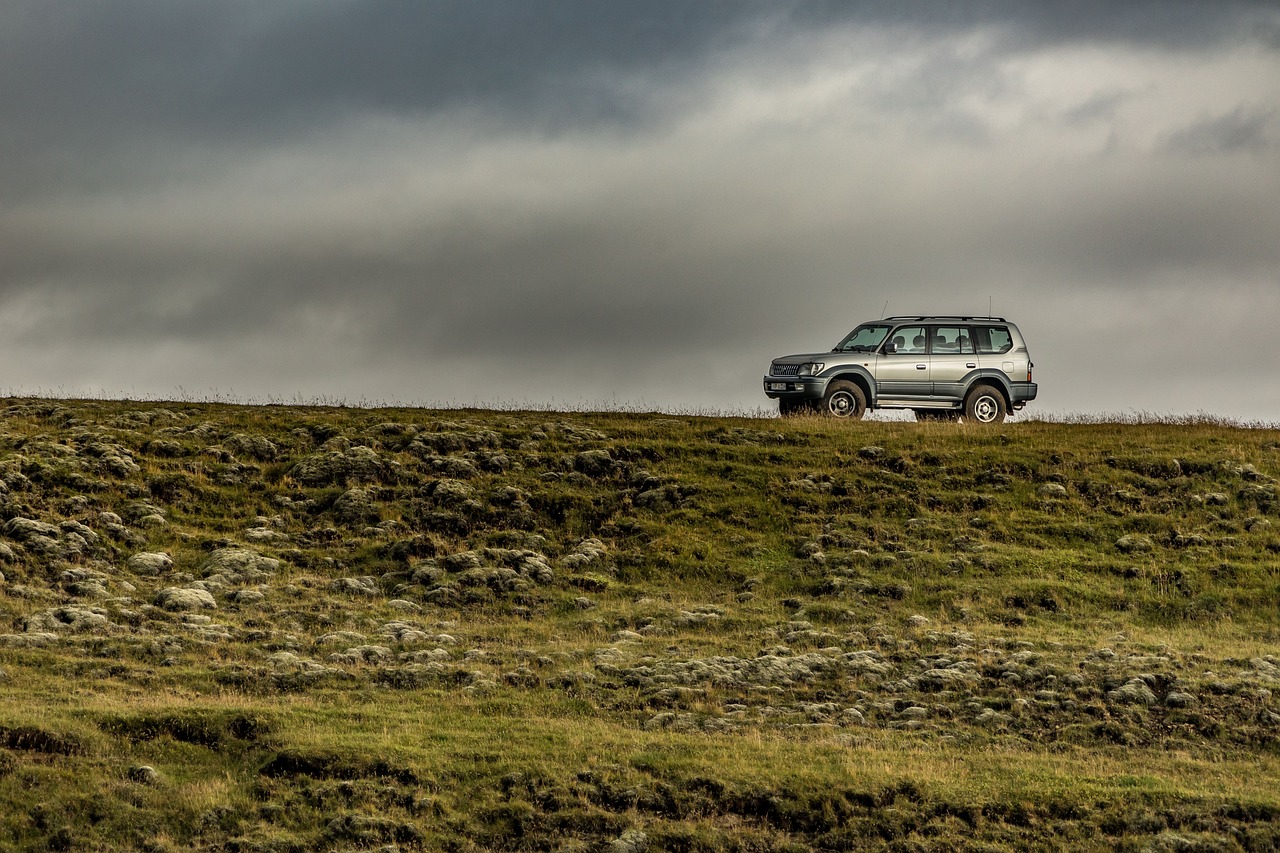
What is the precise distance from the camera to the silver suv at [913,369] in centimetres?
3616

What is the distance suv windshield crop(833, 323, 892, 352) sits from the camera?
36.2m

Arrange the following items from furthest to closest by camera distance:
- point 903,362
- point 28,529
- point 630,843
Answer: point 903,362 → point 28,529 → point 630,843

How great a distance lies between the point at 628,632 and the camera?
2458 centimetres

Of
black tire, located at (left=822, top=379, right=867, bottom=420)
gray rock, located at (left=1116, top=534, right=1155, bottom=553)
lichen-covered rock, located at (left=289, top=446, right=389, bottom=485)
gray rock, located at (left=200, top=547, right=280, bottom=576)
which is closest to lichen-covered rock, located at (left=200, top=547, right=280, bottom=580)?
gray rock, located at (left=200, top=547, right=280, bottom=576)

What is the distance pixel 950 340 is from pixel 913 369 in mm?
1388

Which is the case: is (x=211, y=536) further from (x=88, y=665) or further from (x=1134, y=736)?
(x=1134, y=736)

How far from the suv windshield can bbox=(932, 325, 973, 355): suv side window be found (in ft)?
5.01

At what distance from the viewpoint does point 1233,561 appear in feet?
95.1

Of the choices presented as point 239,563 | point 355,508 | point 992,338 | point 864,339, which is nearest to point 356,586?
point 239,563

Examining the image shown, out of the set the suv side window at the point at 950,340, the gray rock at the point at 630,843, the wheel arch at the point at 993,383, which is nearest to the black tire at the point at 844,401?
the suv side window at the point at 950,340

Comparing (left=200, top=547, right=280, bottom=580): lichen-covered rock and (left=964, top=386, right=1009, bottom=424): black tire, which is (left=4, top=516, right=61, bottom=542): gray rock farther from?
(left=964, top=386, right=1009, bottom=424): black tire

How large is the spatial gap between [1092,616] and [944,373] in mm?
11934

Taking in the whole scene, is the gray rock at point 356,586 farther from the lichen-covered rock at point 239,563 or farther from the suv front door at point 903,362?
the suv front door at point 903,362

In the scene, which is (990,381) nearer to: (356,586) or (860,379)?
(860,379)
